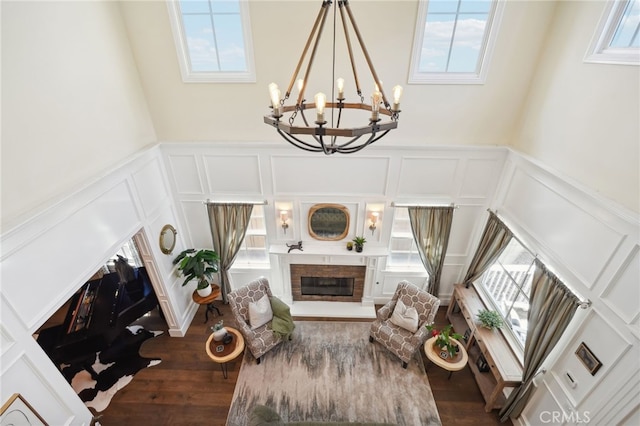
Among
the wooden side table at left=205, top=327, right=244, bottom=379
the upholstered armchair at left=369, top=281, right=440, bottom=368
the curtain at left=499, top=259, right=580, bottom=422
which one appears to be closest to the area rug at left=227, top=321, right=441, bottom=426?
the upholstered armchair at left=369, top=281, right=440, bottom=368

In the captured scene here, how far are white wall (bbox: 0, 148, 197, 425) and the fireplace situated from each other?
8.93 ft

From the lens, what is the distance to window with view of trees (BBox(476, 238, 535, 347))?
442cm

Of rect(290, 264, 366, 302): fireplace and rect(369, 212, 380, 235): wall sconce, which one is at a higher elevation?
rect(369, 212, 380, 235): wall sconce

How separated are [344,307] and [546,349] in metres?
3.40

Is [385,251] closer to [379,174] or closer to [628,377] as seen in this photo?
[379,174]

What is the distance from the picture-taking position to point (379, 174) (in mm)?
5027

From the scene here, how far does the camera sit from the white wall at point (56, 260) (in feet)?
8.95

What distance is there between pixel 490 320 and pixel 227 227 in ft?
15.2

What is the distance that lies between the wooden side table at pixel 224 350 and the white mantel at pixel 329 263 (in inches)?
55.6

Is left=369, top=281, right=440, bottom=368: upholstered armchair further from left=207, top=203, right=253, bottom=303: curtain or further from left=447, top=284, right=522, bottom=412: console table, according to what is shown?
left=207, top=203, right=253, bottom=303: curtain

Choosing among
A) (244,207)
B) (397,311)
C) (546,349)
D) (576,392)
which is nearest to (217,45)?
(244,207)

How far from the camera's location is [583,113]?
351 centimetres

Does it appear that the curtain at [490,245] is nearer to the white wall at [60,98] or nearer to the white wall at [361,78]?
the white wall at [361,78]

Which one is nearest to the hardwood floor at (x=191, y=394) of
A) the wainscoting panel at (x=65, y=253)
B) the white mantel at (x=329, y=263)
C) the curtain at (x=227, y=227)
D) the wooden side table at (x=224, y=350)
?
the wooden side table at (x=224, y=350)
